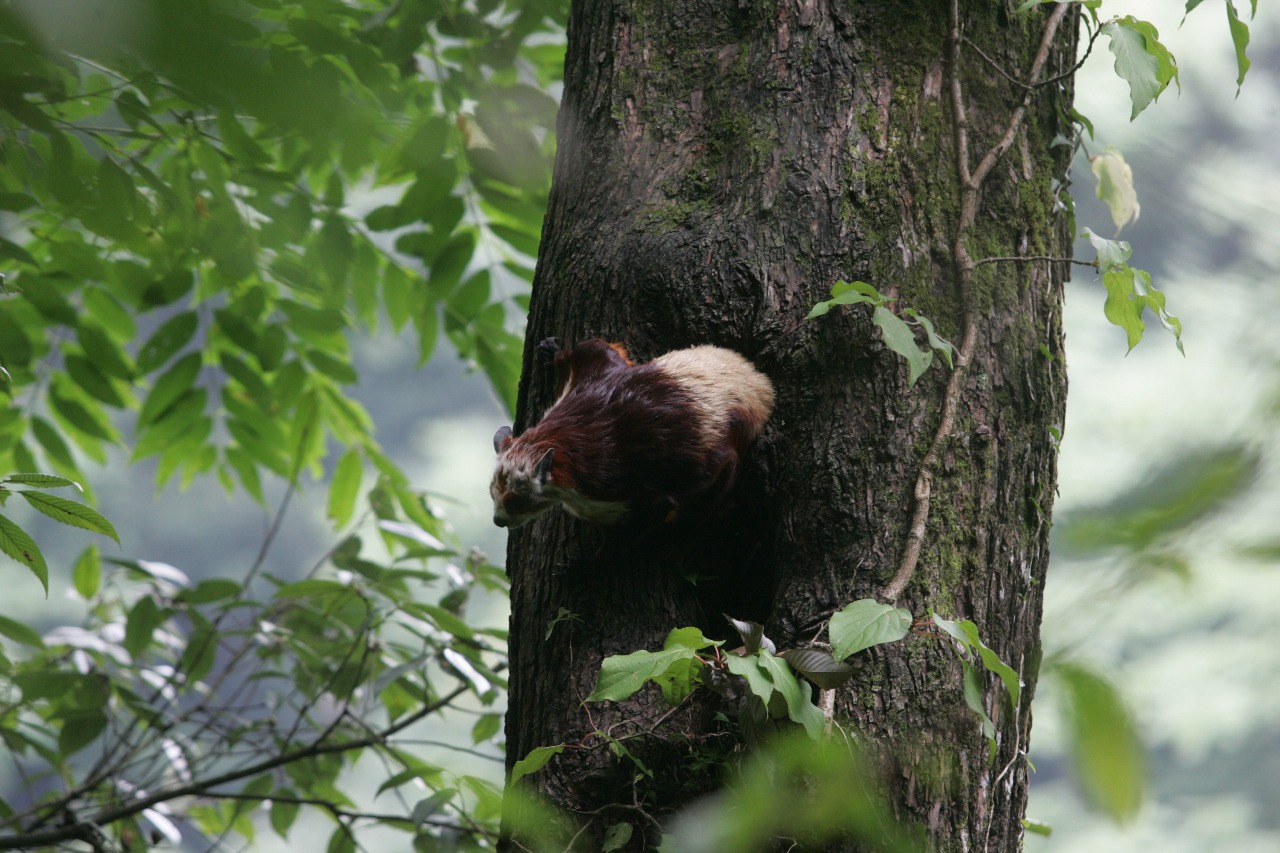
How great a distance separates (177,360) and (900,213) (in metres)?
2.70

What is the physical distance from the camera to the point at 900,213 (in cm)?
192

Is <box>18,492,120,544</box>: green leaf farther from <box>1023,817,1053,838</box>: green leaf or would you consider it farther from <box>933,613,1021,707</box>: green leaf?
<box>1023,817,1053,838</box>: green leaf

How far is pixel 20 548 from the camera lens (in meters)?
1.59

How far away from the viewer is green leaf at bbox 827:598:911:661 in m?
1.36

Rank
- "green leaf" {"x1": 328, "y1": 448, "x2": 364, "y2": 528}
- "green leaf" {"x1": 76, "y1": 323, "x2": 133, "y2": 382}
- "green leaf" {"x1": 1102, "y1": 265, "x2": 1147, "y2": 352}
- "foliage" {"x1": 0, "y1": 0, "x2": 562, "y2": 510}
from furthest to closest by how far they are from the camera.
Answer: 1. "green leaf" {"x1": 328, "y1": 448, "x2": 364, "y2": 528}
2. "green leaf" {"x1": 76, "y1": 323, "x2": 133, "y2": 382}
3. "foliage" {"x1": 0, "y1": 0, "x2": 562, "y2": 510}
4. "green leaf" {"x1": 1102, "y1": 265, "x2": 1147, "y2": 352}

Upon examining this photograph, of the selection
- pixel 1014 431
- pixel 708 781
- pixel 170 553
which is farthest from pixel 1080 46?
pixel 170 553

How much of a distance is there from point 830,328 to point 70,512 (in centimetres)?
136

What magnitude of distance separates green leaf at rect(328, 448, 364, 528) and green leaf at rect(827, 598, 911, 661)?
2.70m

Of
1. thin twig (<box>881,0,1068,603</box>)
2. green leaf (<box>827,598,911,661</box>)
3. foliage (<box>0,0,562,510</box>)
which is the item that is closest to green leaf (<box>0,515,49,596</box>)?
foliage (<box>0,0,562,510</box>)

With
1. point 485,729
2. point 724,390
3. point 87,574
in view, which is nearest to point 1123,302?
point 724,390

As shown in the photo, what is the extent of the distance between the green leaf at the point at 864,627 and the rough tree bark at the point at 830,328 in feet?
0.69

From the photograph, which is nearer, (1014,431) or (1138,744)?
(1138,744)

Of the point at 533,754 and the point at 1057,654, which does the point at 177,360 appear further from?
the point at 1057,654

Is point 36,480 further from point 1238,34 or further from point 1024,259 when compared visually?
point 1238,34
